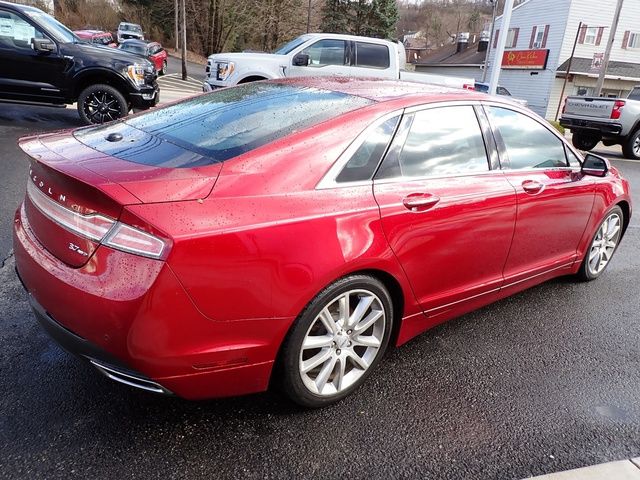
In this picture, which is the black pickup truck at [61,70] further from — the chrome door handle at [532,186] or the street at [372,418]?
the chrome door handle at [532,186]

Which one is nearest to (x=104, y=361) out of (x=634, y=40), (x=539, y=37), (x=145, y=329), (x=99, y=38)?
(x=145, y=329)

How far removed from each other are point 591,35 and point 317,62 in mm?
31953

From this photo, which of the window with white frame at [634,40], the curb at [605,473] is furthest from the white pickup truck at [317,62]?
Answer: the window with white frame at [634,40]

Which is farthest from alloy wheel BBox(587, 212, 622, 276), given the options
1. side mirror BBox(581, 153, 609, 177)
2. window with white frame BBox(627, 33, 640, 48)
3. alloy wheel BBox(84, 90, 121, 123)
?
window with white frame BBox(627, 33, 640, 48)

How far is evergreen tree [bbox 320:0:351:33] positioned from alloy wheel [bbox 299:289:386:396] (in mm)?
49565

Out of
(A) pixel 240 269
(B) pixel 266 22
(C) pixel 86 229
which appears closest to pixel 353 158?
(A) pixel 240 269

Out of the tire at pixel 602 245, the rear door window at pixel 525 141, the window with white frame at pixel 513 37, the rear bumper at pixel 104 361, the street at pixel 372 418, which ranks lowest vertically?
the street at pixel 372 418

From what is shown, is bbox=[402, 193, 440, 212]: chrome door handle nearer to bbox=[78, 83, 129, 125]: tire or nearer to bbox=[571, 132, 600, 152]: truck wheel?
bbox=[78, 83, 129, 125]: tire

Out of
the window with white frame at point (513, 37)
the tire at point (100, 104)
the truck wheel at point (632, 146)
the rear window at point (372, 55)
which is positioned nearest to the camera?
the tire at point (100, 104)

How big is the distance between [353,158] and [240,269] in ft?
2.72

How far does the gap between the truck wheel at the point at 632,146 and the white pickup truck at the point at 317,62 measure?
423 cm

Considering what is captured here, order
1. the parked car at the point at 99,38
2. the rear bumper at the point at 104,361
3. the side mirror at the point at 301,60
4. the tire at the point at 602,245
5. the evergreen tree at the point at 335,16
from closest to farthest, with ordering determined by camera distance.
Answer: the rear bumper at the point at 104,361 → the tire at the point at 602,245 → the side mirror at the point at 301,60 → the parked car at the point at 99,38 → the evergreen tree at the point at 335,16

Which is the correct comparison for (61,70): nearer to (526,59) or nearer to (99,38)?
(99,38)

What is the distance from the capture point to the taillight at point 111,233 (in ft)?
6.18
